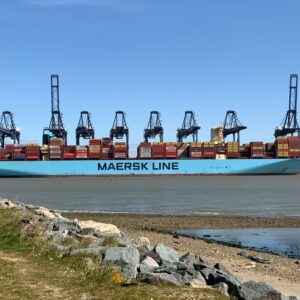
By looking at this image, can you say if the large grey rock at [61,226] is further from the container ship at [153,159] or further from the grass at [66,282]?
the container ship at [153,159]

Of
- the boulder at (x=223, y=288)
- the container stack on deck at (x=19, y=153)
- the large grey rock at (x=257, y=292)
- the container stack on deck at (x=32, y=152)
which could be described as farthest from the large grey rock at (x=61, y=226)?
the container stack on deck at (x=19, y=153)

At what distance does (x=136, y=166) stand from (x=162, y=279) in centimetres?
8540

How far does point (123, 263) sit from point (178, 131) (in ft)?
319

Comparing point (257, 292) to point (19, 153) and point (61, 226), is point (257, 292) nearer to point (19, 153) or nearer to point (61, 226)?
point (61, 226)

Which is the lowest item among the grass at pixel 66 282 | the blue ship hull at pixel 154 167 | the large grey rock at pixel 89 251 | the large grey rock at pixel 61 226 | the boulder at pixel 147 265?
the blue ship hull at pixel 154 167

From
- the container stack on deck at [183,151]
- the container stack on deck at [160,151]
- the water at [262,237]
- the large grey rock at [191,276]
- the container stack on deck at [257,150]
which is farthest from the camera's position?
the container stack on deck at [183,151]

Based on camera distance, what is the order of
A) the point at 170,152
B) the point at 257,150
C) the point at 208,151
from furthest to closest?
1. the point at 170,152
2. the point at 208,151
3. the point at 257,150

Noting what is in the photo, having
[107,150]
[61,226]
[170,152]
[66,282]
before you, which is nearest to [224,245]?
[61,226]

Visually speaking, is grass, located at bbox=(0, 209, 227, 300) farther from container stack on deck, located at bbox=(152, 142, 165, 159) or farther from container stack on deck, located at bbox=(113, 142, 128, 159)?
container stack on deck, located at bbox=(113, 142, 128, 159)

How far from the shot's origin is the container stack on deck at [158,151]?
90.7 meters

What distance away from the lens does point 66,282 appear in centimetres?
611

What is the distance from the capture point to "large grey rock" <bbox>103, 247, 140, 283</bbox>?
6636mm

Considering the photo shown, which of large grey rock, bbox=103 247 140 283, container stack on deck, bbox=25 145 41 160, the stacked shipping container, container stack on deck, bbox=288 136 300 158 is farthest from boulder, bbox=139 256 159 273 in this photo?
container stack on deck, bbox=288 136 300 158

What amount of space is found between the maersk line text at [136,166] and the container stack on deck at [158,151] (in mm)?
1379
